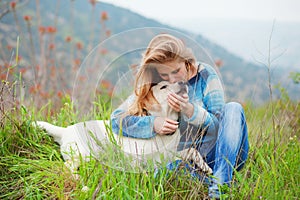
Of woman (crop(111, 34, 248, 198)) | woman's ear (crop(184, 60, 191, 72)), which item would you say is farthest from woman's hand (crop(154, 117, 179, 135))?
woman's ear (crop(184, 60, 191, 72))

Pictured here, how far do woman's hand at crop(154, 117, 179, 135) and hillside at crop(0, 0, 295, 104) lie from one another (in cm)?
28

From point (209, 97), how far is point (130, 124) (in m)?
0.38

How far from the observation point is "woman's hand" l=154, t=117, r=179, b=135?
193cm

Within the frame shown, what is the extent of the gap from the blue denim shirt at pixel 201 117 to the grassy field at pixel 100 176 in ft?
0.61

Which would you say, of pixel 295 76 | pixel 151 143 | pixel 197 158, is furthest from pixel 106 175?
pixel 295 76

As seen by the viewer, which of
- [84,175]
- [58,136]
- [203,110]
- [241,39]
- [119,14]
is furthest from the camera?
[241,39]

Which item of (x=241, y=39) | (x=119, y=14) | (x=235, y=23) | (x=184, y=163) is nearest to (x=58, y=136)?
(x=184, y=163)

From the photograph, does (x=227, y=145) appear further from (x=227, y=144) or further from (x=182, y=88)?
(x=182, y=88)

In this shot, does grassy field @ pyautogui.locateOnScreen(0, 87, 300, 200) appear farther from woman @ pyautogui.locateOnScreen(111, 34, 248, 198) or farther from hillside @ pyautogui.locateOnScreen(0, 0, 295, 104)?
hillside @ pyautogui.locateOnScreen(0, 0, 295, 104)

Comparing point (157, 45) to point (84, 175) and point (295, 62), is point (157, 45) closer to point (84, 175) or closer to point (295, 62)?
point (84, 175)

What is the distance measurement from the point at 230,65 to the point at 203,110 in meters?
3.45

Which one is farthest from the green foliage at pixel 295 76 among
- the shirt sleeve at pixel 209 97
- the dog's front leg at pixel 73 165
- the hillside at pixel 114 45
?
the dog's front leg at pixel 73 165

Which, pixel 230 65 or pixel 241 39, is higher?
pixel 241 39

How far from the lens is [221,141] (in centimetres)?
200
